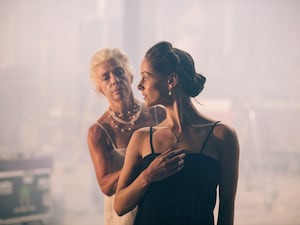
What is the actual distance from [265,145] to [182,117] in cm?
261

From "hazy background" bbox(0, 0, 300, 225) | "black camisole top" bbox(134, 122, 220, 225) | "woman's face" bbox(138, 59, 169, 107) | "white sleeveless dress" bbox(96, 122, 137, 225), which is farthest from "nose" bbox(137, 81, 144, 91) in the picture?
"hazy background" bbox(0, 0, 300, 225)

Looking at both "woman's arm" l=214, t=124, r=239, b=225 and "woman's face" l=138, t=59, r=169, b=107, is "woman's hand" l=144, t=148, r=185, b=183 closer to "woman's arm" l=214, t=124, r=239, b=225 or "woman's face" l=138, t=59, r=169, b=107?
"woman's arm" l=214, t=124, r=239, b=225

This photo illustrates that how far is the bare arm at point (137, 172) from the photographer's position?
14.5 ft

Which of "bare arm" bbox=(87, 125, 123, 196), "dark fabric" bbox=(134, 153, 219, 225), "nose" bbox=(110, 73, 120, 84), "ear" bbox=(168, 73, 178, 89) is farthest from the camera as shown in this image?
"nose" bbox=(110, 73, 120, 84)

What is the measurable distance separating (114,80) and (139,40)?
109 centimetres

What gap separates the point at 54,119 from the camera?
650 centimetres

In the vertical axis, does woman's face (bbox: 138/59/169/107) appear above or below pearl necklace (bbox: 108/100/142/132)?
above

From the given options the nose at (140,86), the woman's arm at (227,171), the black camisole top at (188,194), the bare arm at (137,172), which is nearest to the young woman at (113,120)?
the bare arm at (137,172)

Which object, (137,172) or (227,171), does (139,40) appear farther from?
(227,171)

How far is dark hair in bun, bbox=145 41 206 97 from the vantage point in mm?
4523

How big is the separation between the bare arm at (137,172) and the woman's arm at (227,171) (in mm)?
355

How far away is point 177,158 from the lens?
14.5 ft

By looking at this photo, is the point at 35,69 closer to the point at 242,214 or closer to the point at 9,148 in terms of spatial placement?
the point at 9,148

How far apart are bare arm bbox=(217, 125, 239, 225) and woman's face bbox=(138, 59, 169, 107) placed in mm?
559
